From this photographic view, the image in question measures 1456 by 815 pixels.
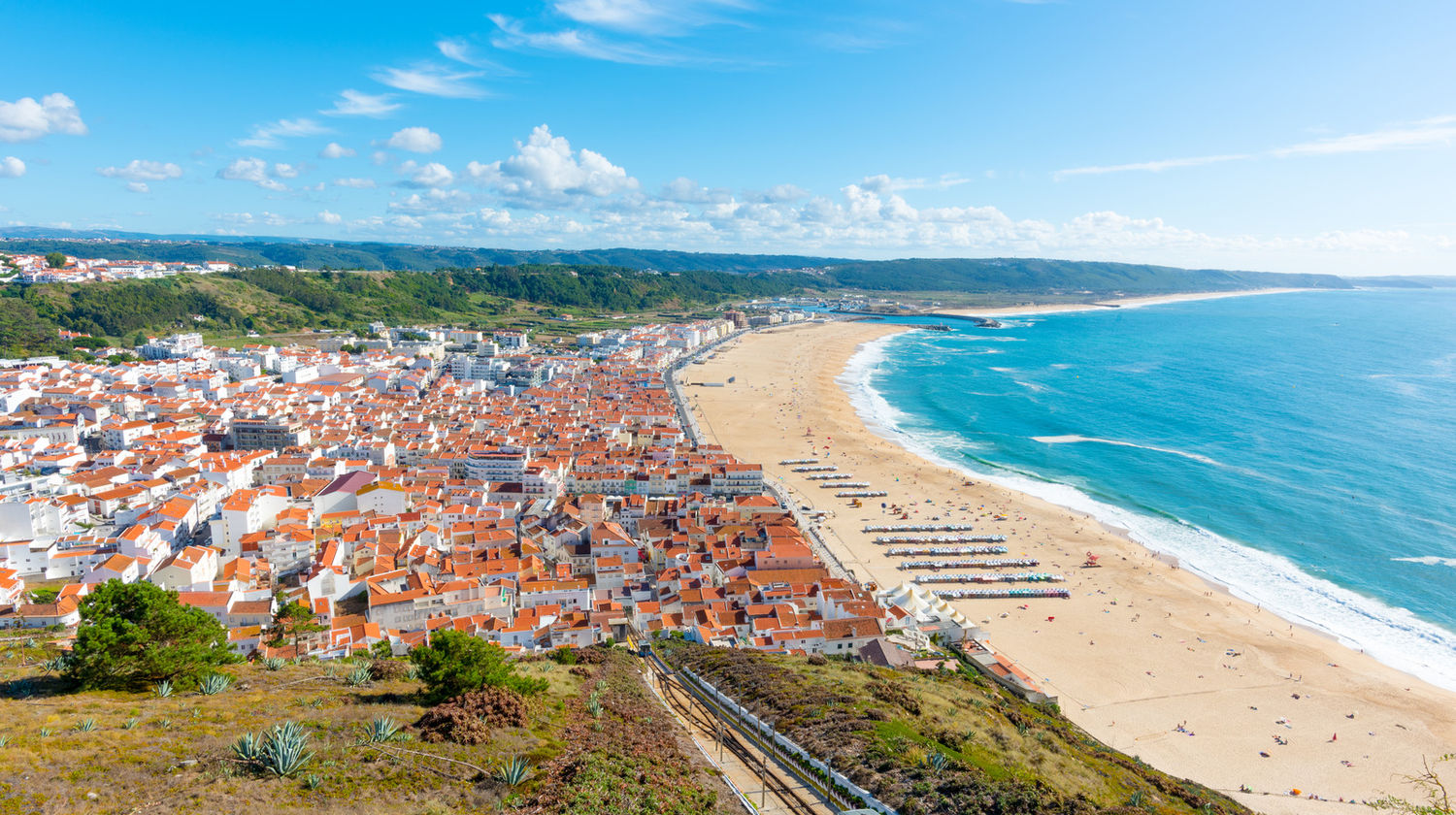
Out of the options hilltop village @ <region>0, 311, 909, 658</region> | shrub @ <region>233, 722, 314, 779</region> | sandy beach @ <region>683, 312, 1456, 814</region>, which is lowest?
sandy beach @ <region>683, 312, 1456, 814</region>

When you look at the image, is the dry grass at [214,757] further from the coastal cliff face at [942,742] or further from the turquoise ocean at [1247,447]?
the turquoise ocean at [1247,447]

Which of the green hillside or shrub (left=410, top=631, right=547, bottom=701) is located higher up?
the green hillside

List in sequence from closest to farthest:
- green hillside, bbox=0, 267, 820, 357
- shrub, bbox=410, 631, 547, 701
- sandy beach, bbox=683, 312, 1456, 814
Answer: shrub, bbox=410, 631, 547, 701 → sandy beach, bbox=683, 312, 1456, 814 → green hillside, bbox=0, 267, 820, 357

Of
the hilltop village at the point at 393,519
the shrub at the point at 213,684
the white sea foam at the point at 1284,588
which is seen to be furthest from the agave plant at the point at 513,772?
the white sea foam at the point at 1284,588

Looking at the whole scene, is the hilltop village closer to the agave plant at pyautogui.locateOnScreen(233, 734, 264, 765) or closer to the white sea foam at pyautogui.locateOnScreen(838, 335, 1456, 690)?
the agave plant at pyautogui.locateOnScreen(233, 734, 264, 765)

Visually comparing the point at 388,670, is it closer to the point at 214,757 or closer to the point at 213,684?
the point at 213,684

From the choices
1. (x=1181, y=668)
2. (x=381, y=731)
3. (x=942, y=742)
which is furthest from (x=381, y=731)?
(x=1181, y=668)

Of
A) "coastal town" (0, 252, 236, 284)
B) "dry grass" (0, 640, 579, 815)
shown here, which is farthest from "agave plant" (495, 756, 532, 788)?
"coastal town" (0, 252, 236, 284)

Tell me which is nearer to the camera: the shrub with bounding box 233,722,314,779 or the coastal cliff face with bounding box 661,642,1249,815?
the shrub with bounding box 233,722,314,779
